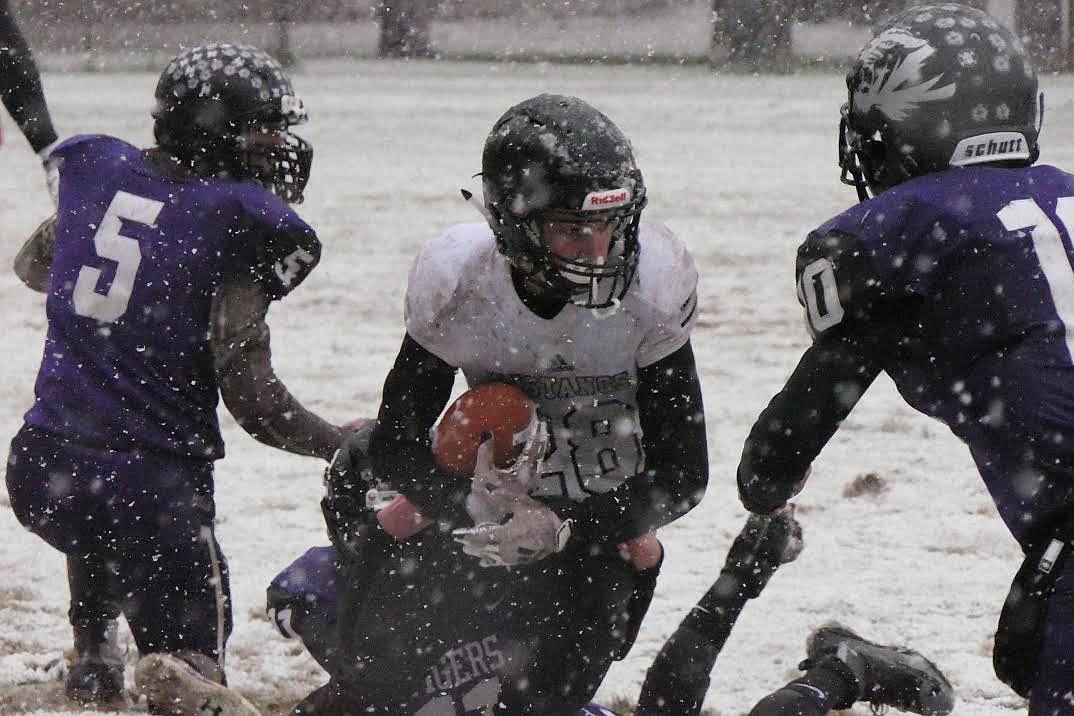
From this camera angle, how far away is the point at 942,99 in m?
3.08

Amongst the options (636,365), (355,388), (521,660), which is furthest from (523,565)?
(355,388)

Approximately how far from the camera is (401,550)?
144 inches

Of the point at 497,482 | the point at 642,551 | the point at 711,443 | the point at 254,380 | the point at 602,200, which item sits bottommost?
the point at 711,443

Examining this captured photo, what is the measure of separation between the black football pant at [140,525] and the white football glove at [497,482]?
73 centimetres

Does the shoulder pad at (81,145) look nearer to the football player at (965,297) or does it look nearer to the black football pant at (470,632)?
the black football pant at (470,632)

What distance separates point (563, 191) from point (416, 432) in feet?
2.07

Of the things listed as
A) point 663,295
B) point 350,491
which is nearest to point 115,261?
point 350,491

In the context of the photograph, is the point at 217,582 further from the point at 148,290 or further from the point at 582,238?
the point at 582,238

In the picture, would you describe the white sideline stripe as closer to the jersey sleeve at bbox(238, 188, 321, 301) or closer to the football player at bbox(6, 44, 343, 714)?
the football player at bbox(6, 44, 343, 714)

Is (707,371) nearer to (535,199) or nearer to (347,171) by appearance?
(535,199)

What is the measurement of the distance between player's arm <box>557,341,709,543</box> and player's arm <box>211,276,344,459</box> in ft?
2.34

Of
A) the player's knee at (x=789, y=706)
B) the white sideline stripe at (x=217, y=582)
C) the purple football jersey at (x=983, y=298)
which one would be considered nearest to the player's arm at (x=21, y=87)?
the white sideline stripe at (x=217, y=582)

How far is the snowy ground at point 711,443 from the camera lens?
4230 mm

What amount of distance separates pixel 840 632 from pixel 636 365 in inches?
32.3
